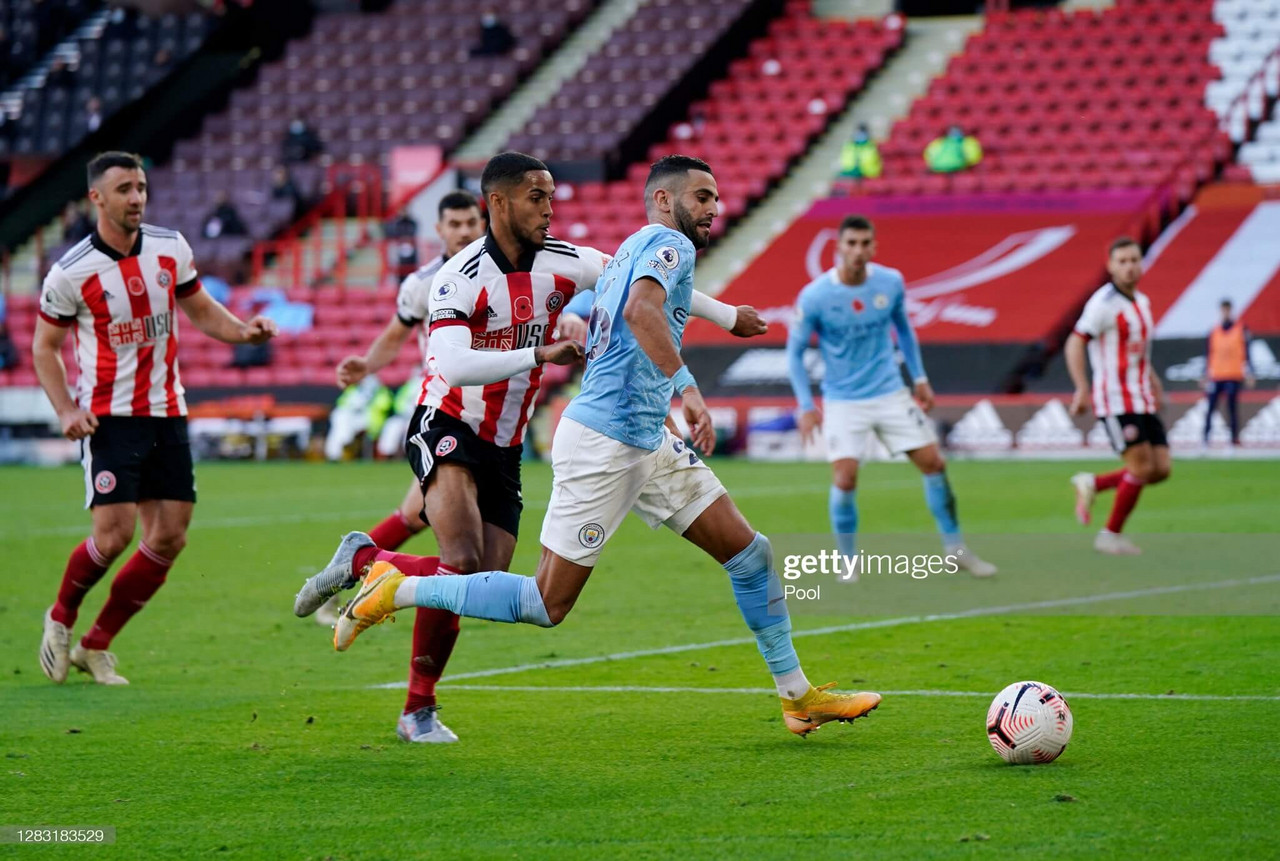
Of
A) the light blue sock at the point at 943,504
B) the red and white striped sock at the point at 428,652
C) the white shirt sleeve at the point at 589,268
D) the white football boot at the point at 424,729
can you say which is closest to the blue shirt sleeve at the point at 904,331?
the light blue sock at the point at 943,504

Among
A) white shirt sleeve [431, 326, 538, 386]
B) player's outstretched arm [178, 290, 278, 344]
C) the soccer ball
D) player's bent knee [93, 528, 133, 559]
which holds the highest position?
white shirt sleeve [431, 326, 538, 386]

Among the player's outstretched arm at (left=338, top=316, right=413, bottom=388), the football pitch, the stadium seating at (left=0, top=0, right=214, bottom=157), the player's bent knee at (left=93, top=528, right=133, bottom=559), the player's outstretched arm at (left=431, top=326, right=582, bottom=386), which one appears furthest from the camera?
the stadium seating at (left=0, top=0, right=214, bottom=157)

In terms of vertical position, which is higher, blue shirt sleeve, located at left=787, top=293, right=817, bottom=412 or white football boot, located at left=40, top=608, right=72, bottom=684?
blue shirt sleeve, located at left=787, top=293, right=817, bottom=412

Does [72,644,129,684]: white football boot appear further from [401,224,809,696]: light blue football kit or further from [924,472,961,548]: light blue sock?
[924,472,961,548]: light blue sock

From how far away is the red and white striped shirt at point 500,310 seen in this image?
247 inches

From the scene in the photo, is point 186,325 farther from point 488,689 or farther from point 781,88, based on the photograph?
point 488,689

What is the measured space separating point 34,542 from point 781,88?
2215 centimetres

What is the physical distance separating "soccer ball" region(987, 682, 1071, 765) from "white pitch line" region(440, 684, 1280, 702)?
1.27 m

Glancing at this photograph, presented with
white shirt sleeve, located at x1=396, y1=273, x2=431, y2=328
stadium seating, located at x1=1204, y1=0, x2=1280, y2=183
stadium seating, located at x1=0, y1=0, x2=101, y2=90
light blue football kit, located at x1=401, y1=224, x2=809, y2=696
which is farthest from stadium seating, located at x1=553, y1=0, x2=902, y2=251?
light blue football kit, located at x1=401, y1=224, x2=809, y2=696

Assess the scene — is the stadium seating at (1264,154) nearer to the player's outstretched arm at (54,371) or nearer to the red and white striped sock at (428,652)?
the player's outstretched arm at (54,371)

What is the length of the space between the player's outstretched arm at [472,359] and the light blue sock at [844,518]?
5886 mm

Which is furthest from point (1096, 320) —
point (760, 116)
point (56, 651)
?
point (760, 116)

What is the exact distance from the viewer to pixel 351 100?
36000 millimetres

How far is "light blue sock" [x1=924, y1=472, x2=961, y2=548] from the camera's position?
11.6 metres
